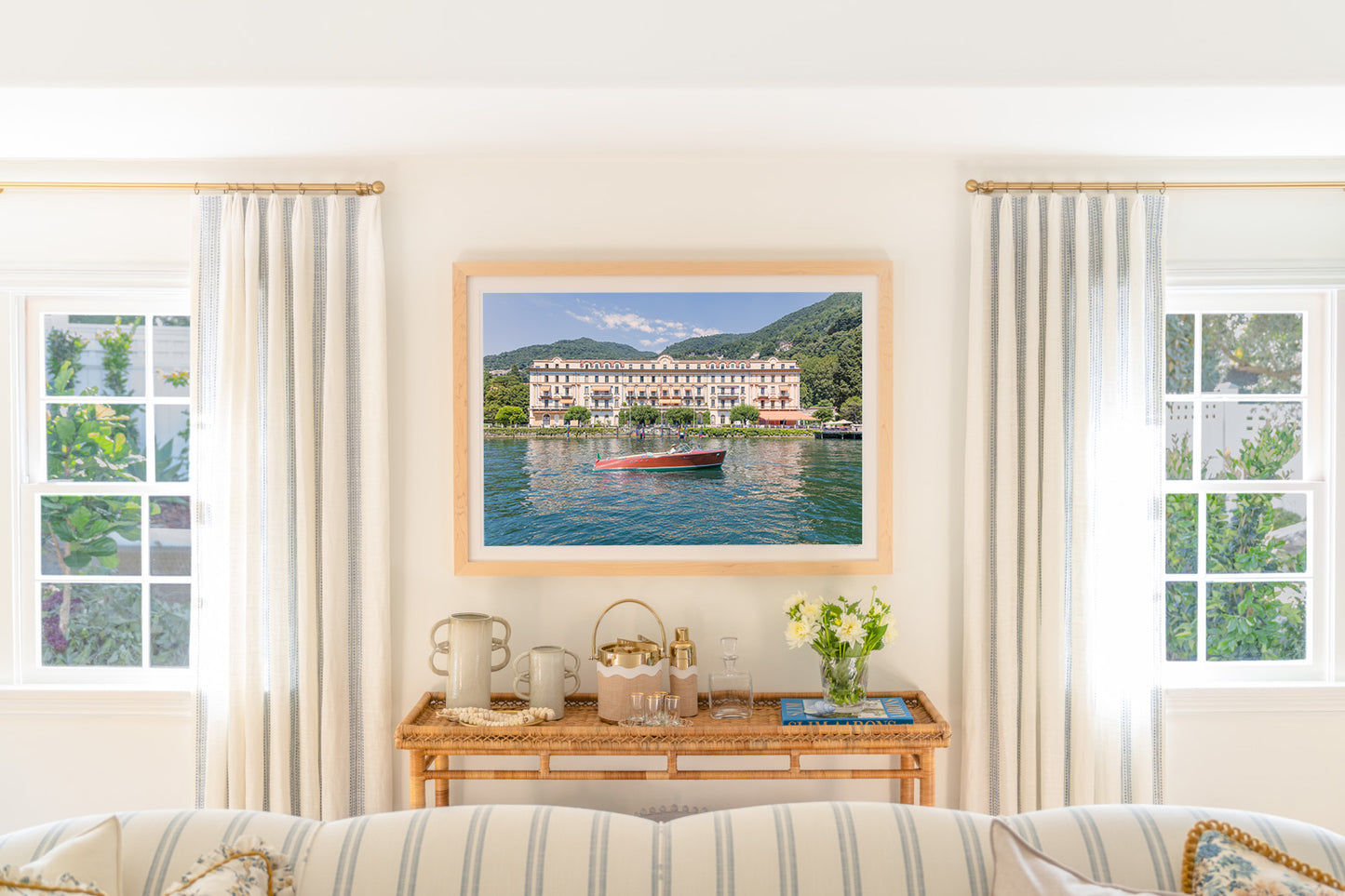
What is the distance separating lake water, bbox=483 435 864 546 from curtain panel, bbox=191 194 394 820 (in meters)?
0.40

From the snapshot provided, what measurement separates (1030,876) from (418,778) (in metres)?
1.59

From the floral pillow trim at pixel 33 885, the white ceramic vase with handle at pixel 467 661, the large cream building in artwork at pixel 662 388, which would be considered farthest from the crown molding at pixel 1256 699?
the floral pillow trim at pixel 33 885

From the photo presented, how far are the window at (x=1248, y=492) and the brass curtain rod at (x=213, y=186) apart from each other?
265 centimetres

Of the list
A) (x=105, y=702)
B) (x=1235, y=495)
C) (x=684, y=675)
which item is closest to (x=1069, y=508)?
(x=1235, y=495)

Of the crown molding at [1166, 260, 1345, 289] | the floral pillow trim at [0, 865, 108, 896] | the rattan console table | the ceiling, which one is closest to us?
the floral pillow trim at [0, 865, 108, 896]

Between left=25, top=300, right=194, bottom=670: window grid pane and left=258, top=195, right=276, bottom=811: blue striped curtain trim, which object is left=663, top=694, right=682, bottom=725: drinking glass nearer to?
left=258, top=195, right=276, bottom=811: blue striped curtain trim

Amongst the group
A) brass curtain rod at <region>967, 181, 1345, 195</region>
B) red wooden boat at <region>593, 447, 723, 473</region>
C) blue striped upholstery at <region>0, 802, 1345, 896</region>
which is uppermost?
brass curtain rod at <region>967, 181, 1345, 195</region>

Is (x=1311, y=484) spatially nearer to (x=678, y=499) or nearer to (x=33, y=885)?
(x=678, y=499)

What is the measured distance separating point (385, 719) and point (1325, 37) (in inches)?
120

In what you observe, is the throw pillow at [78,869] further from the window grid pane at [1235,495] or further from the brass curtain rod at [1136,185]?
the window grid pane at [1235,495]

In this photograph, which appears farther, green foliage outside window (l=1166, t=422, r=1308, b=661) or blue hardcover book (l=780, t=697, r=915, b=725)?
green foliage outside window (l=1166, t=422, r=1308, b=661)

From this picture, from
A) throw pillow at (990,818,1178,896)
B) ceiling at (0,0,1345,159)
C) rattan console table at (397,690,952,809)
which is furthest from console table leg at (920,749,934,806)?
ceiling at (0,0,1345,159)

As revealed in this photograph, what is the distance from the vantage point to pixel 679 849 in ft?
4.43

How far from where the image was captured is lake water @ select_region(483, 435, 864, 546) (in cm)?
249
